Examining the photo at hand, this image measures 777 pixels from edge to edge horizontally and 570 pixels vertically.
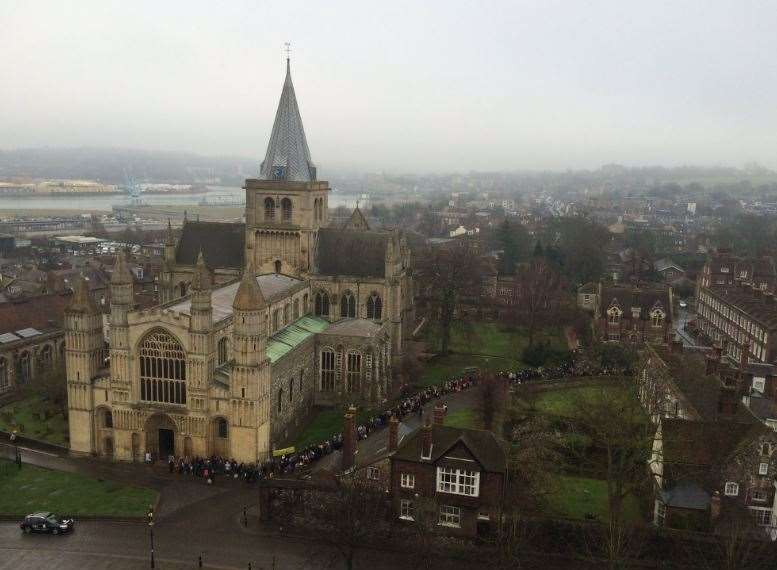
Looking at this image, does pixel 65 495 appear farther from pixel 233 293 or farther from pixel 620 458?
pixel 620 458

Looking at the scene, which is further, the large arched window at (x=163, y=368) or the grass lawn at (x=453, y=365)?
the grass lawn at (x=453, y=365)

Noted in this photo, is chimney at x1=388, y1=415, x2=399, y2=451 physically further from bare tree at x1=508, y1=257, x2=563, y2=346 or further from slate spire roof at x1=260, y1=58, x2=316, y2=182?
bare tree at x1=508, y1=257, x2=563, y2=346

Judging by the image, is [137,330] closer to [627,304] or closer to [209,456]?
[209,456]

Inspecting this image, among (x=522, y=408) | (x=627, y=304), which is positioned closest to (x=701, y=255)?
(x=627, y=304)

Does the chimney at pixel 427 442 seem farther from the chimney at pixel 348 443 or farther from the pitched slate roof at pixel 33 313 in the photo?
the pitched slate roof at pixel 33 313

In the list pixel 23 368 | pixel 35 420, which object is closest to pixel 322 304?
pixel 35 420

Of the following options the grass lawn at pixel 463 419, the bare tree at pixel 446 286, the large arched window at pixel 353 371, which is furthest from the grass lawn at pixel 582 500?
the bare tree at pixel 446 286

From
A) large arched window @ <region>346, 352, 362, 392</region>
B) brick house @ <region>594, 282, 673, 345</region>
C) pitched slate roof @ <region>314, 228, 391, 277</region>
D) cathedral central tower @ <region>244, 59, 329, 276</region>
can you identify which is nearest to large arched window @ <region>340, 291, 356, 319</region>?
pitched slate roof @ <region>314, 228, 391, 277</region>
